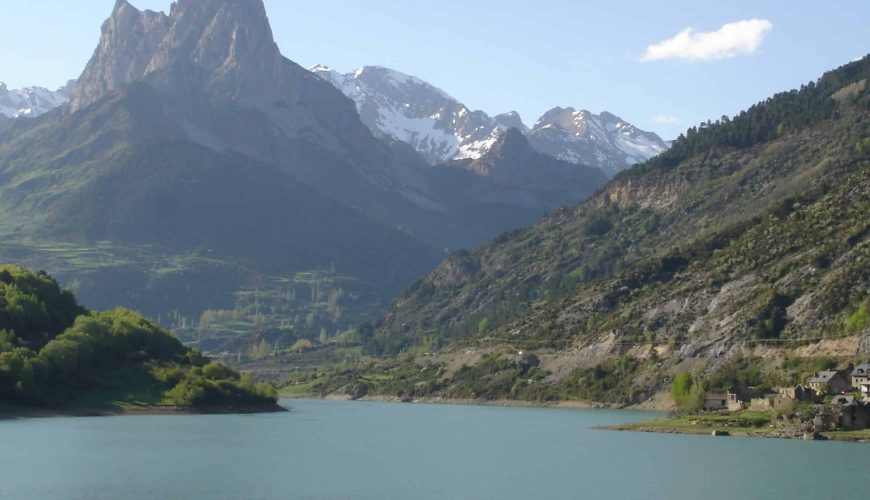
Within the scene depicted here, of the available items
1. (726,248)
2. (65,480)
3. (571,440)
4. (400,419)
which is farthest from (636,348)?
(65,480)

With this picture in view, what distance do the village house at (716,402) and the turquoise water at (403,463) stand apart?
40.6 feet

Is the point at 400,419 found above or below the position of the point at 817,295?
below

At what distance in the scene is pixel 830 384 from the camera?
129250mm

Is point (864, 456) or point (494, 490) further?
point (864, 456)

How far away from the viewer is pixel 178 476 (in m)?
92.7

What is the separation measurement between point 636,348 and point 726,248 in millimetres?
24173

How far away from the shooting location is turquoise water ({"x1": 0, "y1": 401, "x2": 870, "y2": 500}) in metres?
85.8

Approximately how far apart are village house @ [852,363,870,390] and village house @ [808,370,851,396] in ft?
4.06

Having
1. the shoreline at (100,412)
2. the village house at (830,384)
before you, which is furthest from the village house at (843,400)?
the shoreline at (100,412)

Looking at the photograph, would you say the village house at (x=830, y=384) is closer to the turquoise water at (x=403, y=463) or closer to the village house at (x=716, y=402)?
the village house at (x=716, y=402)

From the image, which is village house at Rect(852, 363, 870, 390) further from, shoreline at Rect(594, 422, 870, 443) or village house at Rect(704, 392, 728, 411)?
village house at Rect(704, 392, 728, 411)

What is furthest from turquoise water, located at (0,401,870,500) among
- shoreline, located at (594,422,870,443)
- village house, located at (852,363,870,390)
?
village house, located at (852,363,870,390)

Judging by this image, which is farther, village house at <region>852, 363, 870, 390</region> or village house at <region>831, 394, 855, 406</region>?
village house at <region>852, 363, 870, 390</region>

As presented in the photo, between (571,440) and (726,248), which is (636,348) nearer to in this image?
(726,248)
